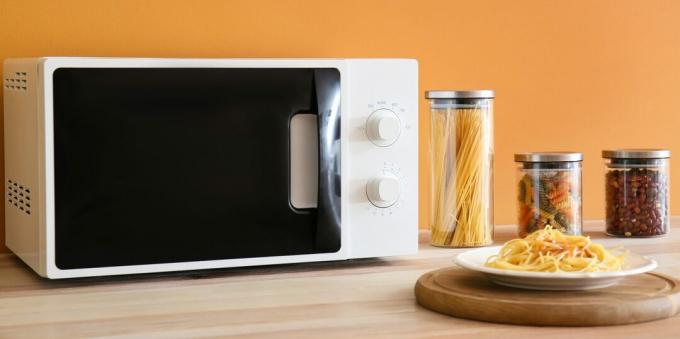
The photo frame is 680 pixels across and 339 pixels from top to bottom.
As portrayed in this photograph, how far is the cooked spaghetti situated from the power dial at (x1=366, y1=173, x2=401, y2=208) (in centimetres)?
25

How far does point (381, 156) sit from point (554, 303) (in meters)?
A: 0.45

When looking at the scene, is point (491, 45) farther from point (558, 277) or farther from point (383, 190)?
point (558, 277)

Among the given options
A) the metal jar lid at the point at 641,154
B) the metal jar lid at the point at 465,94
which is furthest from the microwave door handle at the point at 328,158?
the metal jar lid at the point at 641,154

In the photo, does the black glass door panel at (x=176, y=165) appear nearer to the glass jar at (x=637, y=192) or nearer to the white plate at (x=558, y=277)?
the white plate at (x=558, y=277)

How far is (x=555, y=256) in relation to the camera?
116cm

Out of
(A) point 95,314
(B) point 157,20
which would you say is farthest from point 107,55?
(A) point 95,314

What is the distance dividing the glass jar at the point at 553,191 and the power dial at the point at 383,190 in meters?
0.28

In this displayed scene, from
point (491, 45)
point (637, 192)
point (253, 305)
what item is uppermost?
point (491, 45)

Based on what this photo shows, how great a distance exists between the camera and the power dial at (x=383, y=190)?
4.73 ft

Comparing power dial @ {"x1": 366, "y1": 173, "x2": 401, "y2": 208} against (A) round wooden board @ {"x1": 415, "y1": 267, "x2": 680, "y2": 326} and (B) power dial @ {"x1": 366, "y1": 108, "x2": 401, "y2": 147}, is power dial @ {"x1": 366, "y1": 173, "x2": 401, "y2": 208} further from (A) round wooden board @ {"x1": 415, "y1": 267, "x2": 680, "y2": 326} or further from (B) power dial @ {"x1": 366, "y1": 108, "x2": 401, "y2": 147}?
(A) round wooden board @ {"x1": 415, "y1": 267, "x2": 680, "y2": 326}

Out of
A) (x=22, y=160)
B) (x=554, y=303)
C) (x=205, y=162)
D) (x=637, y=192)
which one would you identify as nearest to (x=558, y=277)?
(x=554, y=303)

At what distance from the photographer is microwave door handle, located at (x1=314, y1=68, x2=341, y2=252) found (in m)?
1.41

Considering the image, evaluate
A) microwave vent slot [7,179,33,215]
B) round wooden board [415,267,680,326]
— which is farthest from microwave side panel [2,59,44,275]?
round wooden board [415,267,680,326]

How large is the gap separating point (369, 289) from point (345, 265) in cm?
19
